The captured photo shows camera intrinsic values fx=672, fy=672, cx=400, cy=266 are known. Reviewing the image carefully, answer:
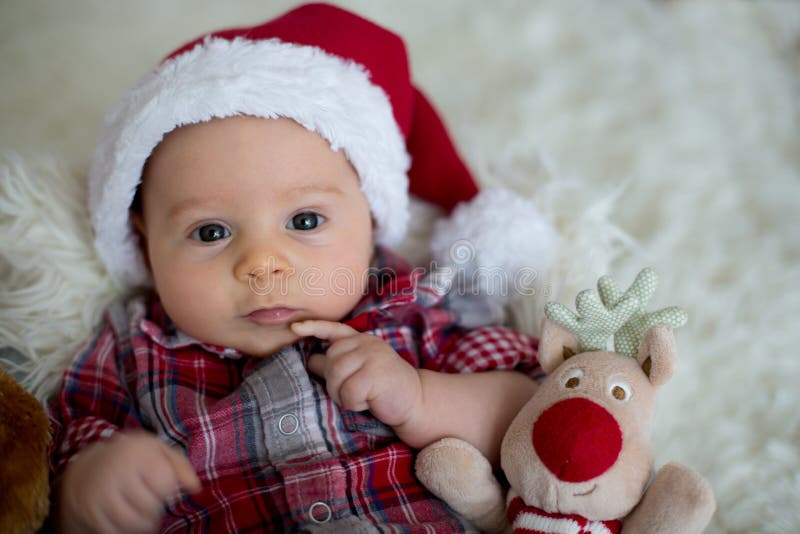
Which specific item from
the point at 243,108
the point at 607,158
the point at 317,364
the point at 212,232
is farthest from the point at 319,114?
the point at 607,158

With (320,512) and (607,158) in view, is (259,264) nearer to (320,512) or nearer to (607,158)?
(320,512)

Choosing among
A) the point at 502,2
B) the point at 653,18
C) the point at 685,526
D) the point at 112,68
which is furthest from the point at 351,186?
the point at 653,18

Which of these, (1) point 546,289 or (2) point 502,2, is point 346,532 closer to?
(1) point 546,289

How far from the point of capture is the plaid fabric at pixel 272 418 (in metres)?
0.92

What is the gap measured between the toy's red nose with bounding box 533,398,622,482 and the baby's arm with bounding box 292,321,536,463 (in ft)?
0.57

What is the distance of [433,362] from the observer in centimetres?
111

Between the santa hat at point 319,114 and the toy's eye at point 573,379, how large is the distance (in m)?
0.36

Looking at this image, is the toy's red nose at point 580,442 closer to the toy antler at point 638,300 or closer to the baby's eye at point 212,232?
the toy antler at point 638,300

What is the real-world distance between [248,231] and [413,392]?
0.33 metres

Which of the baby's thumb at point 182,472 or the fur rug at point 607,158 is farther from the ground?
the fur rug at point 607,158

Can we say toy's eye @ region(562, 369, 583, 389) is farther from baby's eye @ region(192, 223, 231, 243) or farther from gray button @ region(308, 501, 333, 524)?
baby's eye @ region(192, 223, 231, 243)

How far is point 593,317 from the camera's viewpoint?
35.1 inches

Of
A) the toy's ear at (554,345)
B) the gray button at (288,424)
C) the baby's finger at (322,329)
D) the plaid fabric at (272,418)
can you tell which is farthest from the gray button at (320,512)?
the toy's ear at (554,345)

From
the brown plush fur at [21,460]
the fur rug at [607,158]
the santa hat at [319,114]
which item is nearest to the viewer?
the brown plush fur at [21,460]
